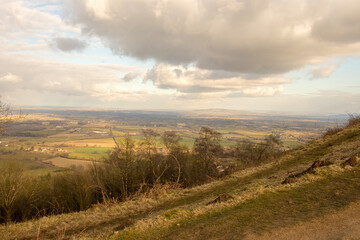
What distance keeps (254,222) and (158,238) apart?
10.7 feet

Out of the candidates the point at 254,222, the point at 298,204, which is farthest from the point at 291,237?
the point at 298,204

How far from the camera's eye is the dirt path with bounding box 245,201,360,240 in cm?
536

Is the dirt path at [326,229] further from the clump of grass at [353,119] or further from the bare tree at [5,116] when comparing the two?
the clump of grass at [353,119]

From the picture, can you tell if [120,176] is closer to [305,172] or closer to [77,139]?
[305,172]

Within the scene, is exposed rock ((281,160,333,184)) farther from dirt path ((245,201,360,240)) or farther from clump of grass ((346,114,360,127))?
clump of grass ((346,114,360,127))

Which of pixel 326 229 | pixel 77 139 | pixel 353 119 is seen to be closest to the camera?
pixel 326 229

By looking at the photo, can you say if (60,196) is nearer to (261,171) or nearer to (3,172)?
(3,172)

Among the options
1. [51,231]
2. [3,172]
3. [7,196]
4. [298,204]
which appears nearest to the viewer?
[298,204]

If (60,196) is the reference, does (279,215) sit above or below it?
above

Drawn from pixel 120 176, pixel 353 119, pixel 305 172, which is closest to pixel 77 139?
pixel 120 176

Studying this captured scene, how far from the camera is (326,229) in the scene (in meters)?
5.68

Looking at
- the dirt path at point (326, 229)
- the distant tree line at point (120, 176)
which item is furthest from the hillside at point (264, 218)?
the distant tree line at point (120, 176)

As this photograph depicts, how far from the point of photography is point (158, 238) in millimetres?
6820

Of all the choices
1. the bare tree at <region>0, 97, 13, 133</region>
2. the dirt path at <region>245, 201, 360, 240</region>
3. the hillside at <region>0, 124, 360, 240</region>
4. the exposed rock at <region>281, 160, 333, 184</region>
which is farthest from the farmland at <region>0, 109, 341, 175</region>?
the exposed rock at <region>281, 160, 333, 184</region>
